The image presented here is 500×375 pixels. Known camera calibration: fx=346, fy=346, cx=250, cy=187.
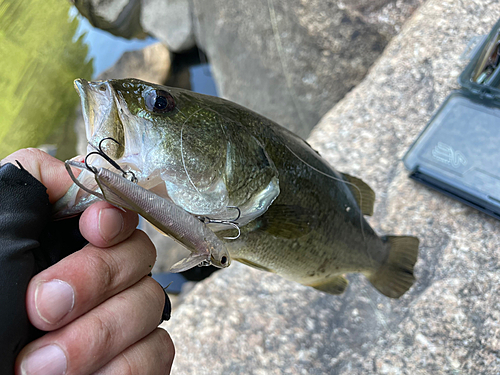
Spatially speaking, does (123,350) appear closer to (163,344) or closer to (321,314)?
(163,344)

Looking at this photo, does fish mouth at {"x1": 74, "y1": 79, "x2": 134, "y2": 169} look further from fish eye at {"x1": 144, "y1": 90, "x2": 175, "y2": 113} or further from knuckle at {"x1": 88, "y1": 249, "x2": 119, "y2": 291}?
knuckle at {"x1": 88, "y1": 249, "x2": 119, "y2": 291}

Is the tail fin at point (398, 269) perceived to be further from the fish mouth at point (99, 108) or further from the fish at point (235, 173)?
the fish mouth at point (99, 108)

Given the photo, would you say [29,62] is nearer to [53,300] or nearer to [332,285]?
[53,300]

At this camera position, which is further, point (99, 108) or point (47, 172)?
point (47, 172)

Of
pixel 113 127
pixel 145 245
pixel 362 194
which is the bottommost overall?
pixel 362 194

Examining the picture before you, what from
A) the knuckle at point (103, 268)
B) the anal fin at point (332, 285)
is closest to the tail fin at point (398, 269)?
the anal fin at point (332, 285)

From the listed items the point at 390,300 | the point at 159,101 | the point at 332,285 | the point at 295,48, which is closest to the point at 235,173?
the point at 159,101
